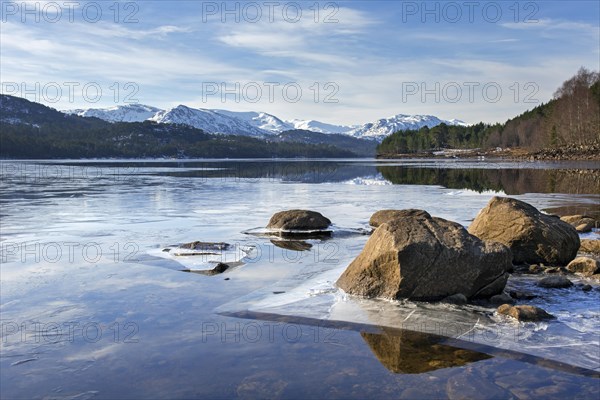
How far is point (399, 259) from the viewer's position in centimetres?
1095

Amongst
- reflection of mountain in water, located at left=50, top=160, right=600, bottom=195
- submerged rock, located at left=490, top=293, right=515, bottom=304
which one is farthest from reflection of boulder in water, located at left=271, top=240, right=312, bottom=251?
reflection of mountain in water, located at left=50, top=160, right=600, bottom=195

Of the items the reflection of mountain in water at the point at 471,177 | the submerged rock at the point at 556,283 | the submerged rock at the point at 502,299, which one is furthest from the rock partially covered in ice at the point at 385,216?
the reflection of mountain in water at the point at 471,177

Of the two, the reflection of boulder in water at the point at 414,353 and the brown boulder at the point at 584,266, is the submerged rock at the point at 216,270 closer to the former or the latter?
the reflection of boulder in water at the point at 414,353

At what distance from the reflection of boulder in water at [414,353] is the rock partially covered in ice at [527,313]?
1.98 metres

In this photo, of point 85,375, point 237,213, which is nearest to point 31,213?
point 237,213

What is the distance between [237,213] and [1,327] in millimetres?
18341

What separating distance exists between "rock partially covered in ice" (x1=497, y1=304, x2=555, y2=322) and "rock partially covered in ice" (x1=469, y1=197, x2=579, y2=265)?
5.47 m

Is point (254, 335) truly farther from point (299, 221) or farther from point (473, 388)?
point (299, 221)

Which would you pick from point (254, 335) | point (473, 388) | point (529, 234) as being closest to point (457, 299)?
point (473, 388)

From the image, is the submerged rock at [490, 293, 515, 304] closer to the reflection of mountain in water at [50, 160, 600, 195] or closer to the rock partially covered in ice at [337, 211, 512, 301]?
the rock partially covered in ice at [337, 211, 512, 301]

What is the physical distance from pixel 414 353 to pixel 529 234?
8462mm

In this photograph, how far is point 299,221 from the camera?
21344 mm

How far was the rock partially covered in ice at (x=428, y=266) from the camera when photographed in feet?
36.2

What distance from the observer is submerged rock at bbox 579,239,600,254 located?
15905 millimetres
